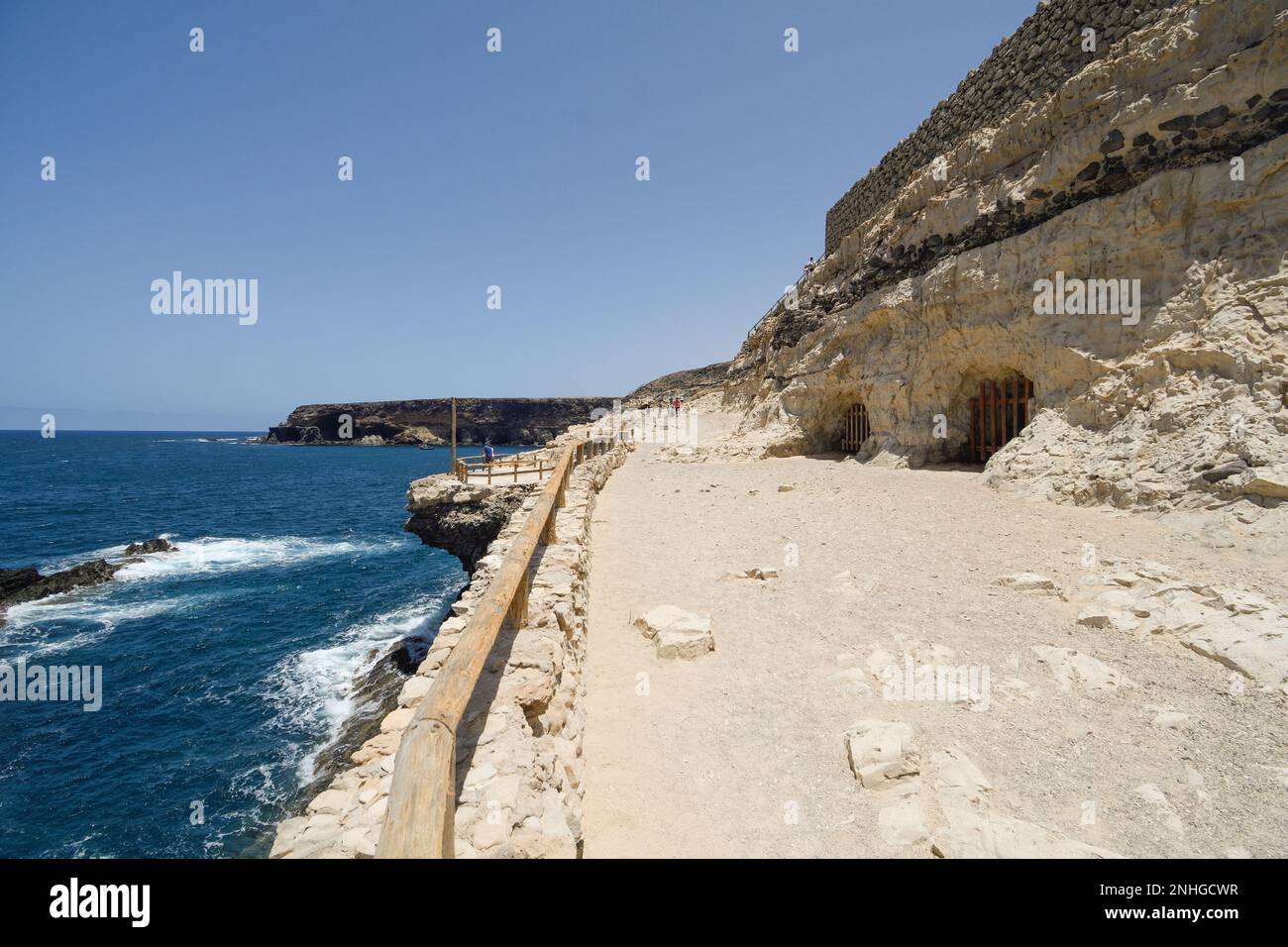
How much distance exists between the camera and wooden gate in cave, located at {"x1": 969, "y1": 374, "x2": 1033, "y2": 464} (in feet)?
48.1

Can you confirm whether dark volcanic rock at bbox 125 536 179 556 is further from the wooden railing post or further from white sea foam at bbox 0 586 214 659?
the wooden railing post

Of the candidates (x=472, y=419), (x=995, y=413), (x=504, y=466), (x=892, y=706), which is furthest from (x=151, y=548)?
(x=472, y=419)

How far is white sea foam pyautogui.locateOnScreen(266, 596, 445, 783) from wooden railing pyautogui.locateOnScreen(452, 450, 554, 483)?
4924 mm

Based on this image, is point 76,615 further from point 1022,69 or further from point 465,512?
point 1022,69

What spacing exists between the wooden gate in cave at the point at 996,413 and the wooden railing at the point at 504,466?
1341 centimetres

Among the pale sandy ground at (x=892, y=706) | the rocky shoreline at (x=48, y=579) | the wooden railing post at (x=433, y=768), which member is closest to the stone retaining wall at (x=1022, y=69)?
the pale sandy ground at (x=892, y=706)

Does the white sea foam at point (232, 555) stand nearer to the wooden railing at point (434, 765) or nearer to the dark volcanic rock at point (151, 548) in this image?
the dark volcanic rock at point (151, 548)

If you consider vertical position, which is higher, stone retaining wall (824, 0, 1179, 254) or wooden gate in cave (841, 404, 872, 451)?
stone retaining wall (824, 0, 1179, 254)

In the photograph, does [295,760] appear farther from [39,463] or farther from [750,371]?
[39,463]

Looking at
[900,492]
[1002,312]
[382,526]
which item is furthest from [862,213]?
[382,526]

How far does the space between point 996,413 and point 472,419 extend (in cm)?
10977

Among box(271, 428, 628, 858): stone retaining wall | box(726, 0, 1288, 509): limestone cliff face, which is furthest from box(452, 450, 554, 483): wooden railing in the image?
box(271, 428, 628, 858): stone retaining wall

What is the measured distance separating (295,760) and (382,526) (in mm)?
25248

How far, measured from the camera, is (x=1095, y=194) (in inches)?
471
